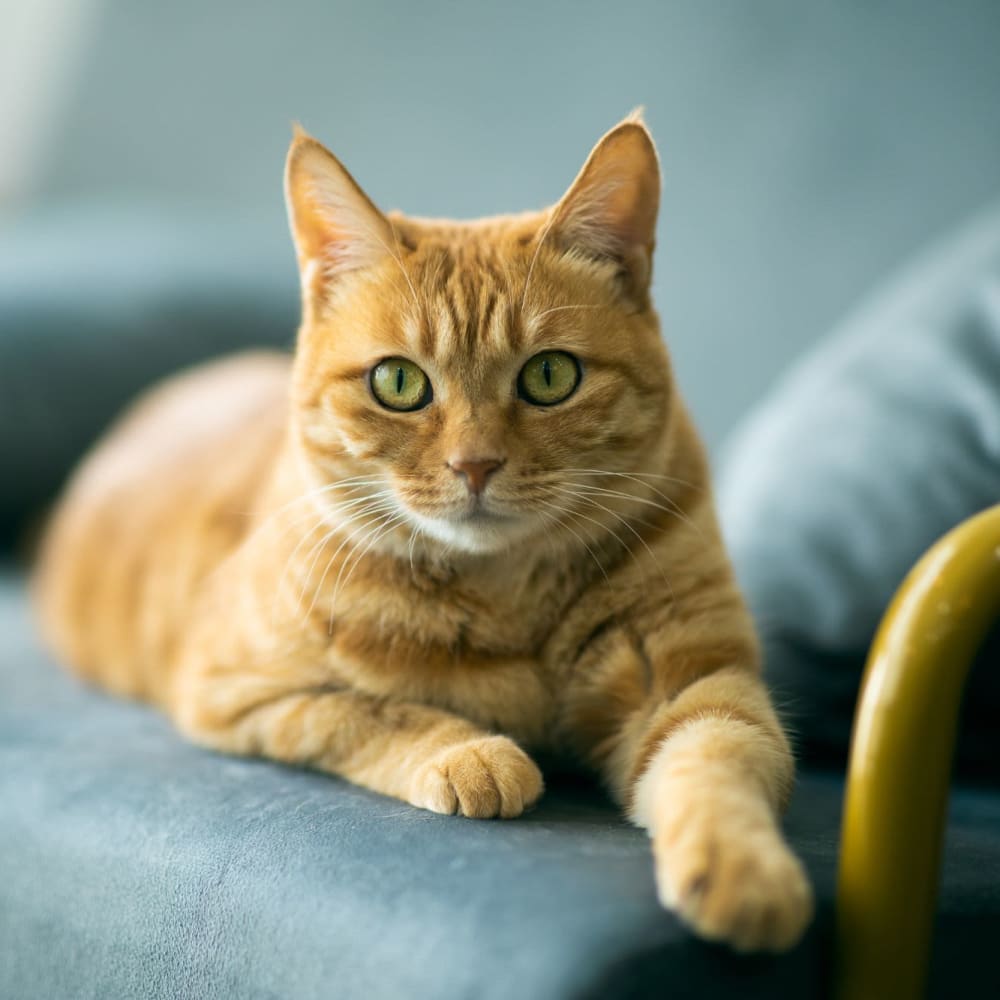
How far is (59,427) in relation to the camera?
266 cm

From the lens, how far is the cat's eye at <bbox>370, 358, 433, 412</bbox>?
1.35 m

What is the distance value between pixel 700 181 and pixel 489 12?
0.75m

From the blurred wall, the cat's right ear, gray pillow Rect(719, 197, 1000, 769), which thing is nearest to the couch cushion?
gray pillow Rect(719, 197, 1000, 769)

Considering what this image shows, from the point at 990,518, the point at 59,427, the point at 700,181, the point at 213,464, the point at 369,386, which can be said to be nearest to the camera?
the point at 990,518

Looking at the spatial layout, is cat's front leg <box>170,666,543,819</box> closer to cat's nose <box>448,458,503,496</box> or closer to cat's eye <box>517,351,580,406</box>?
cat's nose <box>448,458,503,496</box>

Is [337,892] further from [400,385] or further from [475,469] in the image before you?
[400,385]

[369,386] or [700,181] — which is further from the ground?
[700,181]

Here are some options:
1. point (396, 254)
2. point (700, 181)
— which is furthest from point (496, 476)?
point (700, 181)

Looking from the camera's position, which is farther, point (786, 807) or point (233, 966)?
point (786, 807)

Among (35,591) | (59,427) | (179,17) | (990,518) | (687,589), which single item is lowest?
(35,591)

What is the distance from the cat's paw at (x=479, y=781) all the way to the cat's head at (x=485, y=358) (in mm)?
234

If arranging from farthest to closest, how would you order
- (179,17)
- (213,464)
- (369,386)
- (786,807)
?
1. (179,17)
2. (213,464)
3. (369,386)
4. (786,807)

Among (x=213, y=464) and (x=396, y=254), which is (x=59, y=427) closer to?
(x=213, y=464)

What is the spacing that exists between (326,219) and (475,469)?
1.30 feet
